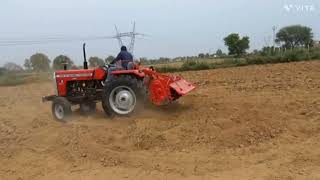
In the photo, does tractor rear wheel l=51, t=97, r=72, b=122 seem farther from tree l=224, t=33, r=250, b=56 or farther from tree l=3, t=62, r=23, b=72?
tree l=224, t=33, r=250, b=56

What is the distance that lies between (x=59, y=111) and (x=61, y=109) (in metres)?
0.11

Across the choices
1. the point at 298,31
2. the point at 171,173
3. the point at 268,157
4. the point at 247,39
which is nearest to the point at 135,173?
the point at 171,173

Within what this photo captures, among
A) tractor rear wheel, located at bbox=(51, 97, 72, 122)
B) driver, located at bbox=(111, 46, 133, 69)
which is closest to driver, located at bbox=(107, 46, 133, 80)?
driver, located at bbox=(111, 46, 133, 69)

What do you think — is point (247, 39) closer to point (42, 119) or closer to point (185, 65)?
point (185, 65)

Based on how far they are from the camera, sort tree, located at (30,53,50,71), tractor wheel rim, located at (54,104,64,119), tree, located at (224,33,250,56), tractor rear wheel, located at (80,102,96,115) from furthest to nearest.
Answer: tree, located at (224,33,250,56) → tree, located at (30,53,50,71) → tractor rear wheel, located at (80,102,96,115) → tractor wheel rim, located at (54,104,64,119)

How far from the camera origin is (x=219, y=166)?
307 inches

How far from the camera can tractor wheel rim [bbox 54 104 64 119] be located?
40.4ft

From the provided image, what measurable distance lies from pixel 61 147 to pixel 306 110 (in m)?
4.86

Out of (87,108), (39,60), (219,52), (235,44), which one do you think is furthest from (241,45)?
(87,108)

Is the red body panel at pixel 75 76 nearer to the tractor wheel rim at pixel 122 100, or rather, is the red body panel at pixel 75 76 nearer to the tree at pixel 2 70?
the tractor wheel rim at pixel 122 100

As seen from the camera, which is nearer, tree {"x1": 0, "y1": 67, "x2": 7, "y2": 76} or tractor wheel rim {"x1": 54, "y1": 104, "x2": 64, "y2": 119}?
tractor wheel rim {"x1": 54, "y1": 104, "x2": 64, "y2": 119}

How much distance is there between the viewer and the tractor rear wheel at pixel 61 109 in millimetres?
12203

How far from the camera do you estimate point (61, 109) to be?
12.3m

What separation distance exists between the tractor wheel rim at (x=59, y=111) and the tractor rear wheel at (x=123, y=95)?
126 centimetres
